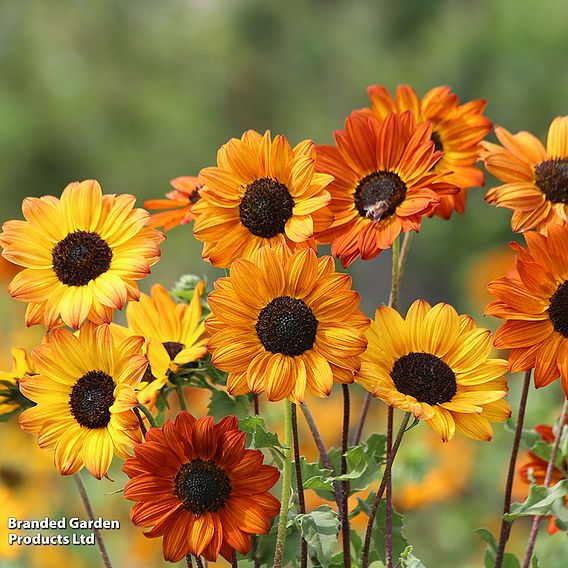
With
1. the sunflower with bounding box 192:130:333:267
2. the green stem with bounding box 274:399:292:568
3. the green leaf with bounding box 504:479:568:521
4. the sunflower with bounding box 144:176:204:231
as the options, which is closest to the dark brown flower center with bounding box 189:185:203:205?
the sunflower with bounding box 144:176:204:231

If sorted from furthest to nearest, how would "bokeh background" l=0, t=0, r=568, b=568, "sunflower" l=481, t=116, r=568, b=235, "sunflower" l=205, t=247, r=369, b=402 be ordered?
"bokeh background" l=0, t=0, r=568, b=568 < "sunflower" l=481, t=116, r=568, b=235 < "sunflower" l=205, t=247, r=369, b=402

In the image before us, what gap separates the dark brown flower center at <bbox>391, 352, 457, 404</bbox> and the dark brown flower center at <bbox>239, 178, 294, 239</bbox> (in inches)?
4.5

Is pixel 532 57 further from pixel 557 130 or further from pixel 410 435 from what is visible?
pixel 557 130

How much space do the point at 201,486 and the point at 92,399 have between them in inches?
3.3

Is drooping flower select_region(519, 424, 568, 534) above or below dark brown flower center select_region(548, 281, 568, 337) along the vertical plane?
below

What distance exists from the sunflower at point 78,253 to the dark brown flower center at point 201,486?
4.1 inches

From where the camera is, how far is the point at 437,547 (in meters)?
1.78

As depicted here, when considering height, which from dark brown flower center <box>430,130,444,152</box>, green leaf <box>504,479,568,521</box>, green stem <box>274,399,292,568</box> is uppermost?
dark brown flower center <box>430,130,444,152</box>

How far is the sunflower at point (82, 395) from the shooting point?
1.68 feet

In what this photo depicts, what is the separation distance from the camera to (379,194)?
0.58m

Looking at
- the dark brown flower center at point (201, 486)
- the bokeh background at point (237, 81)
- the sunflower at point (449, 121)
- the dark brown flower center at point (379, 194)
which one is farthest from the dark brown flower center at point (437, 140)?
the bokeh background at point (237, 81)

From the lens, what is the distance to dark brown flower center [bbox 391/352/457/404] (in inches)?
20.7

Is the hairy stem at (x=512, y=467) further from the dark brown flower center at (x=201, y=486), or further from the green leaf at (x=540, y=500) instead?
the dark brown flower center at (x=201, y=486)

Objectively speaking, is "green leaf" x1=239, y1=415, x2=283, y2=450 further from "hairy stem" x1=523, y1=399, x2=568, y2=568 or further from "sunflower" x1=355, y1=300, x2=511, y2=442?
"hairy stem" x1=523, y1=399, x2=568, y2=568
